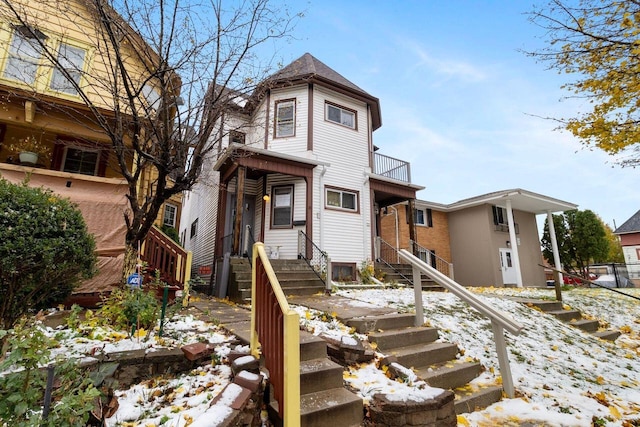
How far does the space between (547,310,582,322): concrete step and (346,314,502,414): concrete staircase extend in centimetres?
488

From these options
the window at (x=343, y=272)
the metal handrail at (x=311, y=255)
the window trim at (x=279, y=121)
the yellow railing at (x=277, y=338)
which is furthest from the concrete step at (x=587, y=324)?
the window trim at (x=279, y=121)

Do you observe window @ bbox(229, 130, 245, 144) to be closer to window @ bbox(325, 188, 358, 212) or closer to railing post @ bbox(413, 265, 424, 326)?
window @ bbox(325, 188, 358, 212)

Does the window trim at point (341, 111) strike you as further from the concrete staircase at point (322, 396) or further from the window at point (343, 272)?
the concrete staircase at point (322, 396)

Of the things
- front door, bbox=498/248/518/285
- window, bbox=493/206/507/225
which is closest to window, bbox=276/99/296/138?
window, bbox=493/206/507/225

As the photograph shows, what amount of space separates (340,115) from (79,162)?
9110mm

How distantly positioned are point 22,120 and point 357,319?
870 centimetres

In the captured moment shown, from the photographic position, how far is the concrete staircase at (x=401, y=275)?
10.8 metres

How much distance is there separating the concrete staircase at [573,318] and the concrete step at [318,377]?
6952 mm

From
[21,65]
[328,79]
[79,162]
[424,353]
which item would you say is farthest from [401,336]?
[21,65]

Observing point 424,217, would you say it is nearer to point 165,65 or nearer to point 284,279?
point 284,279

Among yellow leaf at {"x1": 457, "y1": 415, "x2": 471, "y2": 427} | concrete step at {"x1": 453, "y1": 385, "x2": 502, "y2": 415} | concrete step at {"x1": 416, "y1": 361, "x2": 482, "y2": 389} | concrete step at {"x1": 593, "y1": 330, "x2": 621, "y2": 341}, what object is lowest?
concrete step at {"x1": 593, "y1": 330, "x2": 621, "y2": 341}

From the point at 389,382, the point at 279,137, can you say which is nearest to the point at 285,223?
the point at 279,137

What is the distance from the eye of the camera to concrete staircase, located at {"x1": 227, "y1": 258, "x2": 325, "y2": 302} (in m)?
7.18

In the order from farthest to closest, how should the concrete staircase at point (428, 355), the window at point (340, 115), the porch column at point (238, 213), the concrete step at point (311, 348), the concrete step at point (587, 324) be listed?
the window at point (340, 115), the porch column at point (238, 213), the concrete step at point (587, 324), the concrete staircase at point (428, 355), the concrete step at point (311, 348)
